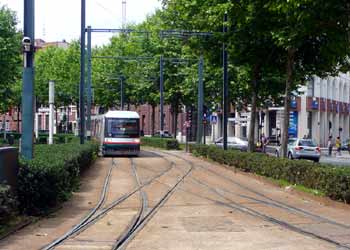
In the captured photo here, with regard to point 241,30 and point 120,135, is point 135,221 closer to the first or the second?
point 241,30

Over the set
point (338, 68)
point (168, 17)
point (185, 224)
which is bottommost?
point (185, 224)

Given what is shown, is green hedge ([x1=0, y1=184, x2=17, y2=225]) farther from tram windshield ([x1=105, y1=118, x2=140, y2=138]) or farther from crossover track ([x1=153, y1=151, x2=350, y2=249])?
tram windshield ([x1=105, y1=118, x2=140, y2=138])

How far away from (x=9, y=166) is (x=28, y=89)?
3.95m

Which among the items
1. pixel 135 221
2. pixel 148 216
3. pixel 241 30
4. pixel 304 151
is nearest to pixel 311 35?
pixel 241 30

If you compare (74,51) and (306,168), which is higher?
(74,51)

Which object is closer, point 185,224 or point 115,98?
point 185,224

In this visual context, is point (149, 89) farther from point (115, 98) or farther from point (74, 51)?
point (74, 51)

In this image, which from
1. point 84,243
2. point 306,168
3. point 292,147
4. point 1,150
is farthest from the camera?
point 292,147

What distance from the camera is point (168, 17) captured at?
3631cm

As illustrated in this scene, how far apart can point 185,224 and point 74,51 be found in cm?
6772

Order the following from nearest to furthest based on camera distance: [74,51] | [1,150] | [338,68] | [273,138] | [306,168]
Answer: [1,150] → [306,168] → [338,68] → [273,138] → [74,51]

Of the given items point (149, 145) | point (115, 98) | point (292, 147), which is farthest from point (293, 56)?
point (115, 98)

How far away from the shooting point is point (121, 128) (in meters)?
37.6

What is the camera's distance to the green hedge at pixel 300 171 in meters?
15.1
